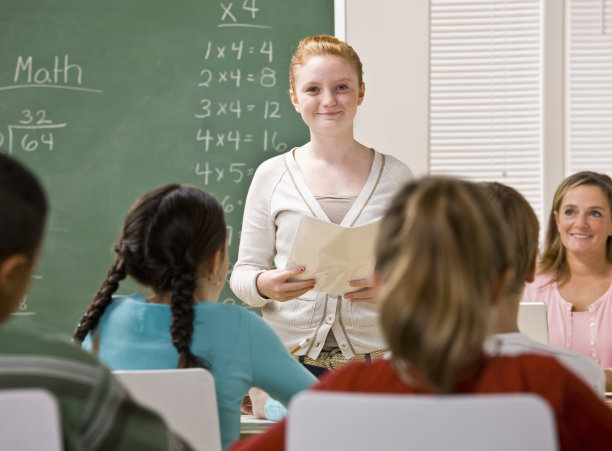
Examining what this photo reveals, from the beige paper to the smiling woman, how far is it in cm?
85

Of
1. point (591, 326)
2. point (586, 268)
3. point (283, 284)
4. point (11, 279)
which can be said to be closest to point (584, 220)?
point (586, 268)

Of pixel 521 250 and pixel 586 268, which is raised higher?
pixel 521 250

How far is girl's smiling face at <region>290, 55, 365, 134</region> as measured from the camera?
7.73ft

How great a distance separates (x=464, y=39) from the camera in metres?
3.45

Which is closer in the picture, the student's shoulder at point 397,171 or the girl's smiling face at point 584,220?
the student's shoulder at point 397,171

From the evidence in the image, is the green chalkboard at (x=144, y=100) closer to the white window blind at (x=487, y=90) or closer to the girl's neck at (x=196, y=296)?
the white window blind at (x=487, y=90)

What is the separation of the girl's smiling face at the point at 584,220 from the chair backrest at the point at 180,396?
173 cm

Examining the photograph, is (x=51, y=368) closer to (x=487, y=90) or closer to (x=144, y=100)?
(x=144, y=100)

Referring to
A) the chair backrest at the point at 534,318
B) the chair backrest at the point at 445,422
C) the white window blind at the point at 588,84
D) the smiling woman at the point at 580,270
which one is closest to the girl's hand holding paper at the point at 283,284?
the chair backrest at the point at 534,318

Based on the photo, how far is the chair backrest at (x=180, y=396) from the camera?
131cm

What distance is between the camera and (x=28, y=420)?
2.69 feet

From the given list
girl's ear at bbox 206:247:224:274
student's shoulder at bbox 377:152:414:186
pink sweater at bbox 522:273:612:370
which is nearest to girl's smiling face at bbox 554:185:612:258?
pink sweater at bbox 522:273:612:370

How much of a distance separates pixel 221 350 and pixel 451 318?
0.70m

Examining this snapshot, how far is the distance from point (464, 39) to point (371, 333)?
177 cm
